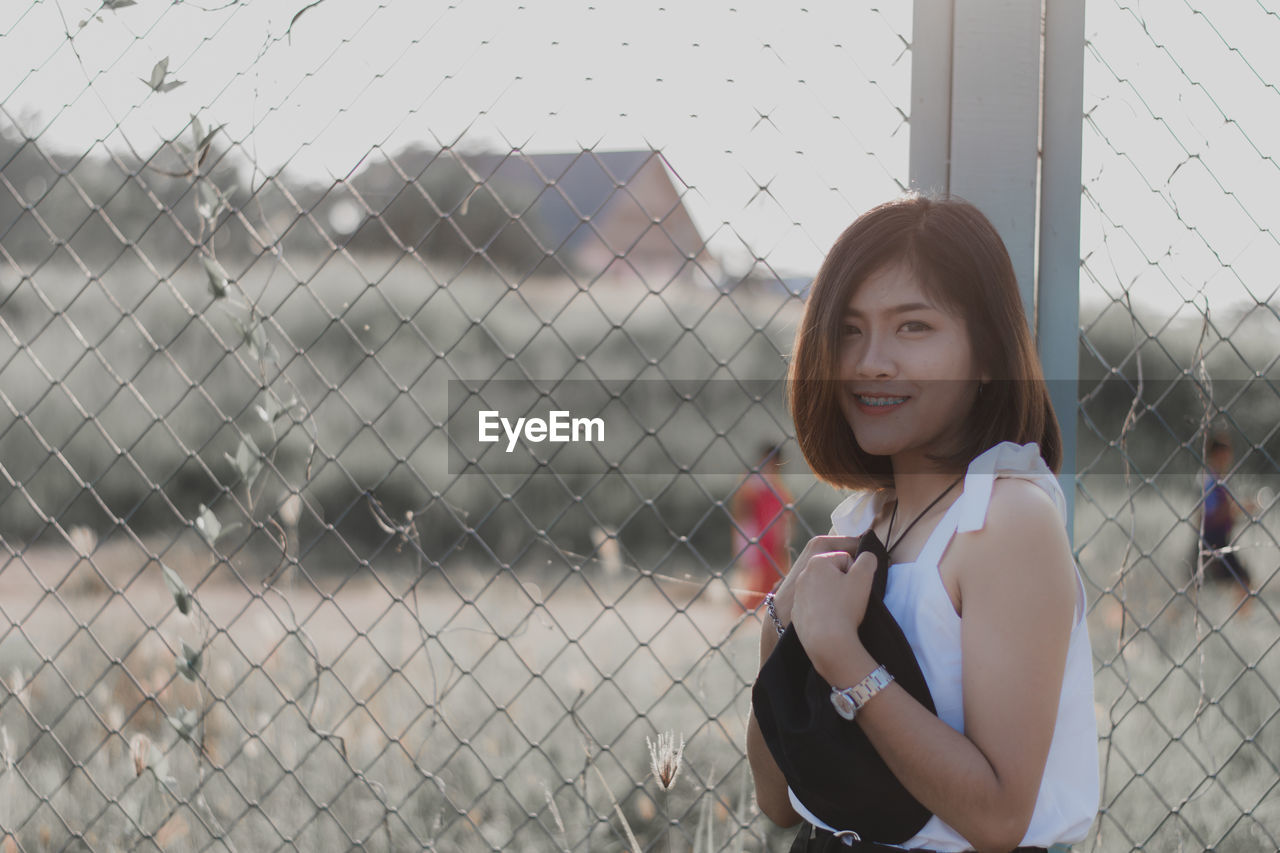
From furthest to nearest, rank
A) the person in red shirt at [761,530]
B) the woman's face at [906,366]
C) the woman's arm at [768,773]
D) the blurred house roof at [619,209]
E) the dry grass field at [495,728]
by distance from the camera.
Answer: the person in red shirt at [761,530] → the dry grass field at [495,728] → the blurred house roof at [619,209] → the woman's arm at [768,773] → the woman's face at [906,366]

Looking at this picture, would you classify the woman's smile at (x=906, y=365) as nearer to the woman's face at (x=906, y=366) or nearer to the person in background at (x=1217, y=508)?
the woman's face at (x=906, y=366)

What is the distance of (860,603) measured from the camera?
85 centimetres

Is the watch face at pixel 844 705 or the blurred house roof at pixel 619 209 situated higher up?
the blurred house roof at pixel 619 209

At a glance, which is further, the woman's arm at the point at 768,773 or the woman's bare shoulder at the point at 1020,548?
the woman's arm at the point at 768,773

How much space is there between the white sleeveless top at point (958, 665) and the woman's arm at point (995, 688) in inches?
1.2

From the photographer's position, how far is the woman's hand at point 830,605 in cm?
83

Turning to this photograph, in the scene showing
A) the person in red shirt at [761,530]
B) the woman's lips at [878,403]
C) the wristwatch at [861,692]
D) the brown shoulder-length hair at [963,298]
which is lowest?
the person in red shirt at [761,530]

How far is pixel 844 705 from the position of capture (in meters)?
0.83

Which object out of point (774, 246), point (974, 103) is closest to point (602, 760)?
point (774, 246)

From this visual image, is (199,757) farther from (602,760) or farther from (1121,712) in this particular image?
(1121,712)

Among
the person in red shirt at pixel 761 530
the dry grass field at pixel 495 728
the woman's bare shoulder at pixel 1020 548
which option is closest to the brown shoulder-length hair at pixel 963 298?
the woman's bare shoulder at pixel 1020 548

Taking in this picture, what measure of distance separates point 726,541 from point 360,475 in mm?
1228

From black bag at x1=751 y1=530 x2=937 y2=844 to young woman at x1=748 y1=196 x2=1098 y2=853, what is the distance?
2cm

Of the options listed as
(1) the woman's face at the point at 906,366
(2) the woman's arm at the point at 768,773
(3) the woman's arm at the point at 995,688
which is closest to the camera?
(3) the woman's arm at the point at 995,688
